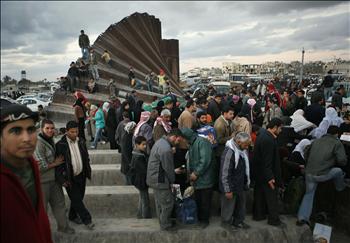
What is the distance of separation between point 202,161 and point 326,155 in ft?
6.43

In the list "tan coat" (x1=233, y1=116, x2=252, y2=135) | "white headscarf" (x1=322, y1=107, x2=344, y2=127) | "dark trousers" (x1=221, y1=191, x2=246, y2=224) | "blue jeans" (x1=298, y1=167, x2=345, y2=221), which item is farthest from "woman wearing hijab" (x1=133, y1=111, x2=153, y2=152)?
"white headscarf" (x1=322, y1=107, x2=344, y2=127)

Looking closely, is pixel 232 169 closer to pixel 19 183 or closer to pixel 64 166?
pixel 64 166

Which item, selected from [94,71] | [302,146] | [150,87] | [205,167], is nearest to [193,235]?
[205,167]

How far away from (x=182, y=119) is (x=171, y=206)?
224 cm

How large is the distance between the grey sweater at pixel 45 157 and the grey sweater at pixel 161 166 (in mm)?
1430

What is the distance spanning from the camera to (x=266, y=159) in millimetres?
4918

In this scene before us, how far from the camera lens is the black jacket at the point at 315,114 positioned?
23.2 ft

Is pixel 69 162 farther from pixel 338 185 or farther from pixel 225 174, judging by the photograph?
pixel 338 185

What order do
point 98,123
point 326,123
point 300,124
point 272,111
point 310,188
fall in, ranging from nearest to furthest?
point 310,188, point 326,123, point 300,124, point 272,111, point 98,123

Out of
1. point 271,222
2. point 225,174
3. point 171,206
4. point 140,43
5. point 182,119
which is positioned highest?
point 140,43

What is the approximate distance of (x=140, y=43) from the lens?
72.7 ft

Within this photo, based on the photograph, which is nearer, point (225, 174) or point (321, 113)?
point (225, 174)

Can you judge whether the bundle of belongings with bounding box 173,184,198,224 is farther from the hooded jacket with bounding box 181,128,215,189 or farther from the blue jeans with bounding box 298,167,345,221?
the blue jeans with bounding box 298,167,345,221

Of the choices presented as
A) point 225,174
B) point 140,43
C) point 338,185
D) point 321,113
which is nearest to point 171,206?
point 225,174
